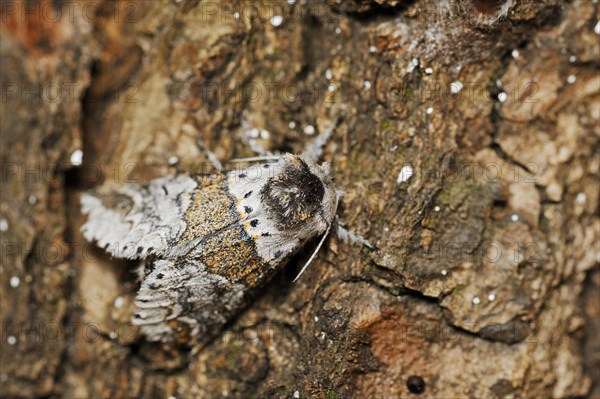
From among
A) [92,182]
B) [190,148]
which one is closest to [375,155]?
[190,148]

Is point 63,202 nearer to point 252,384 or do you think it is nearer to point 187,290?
point 187,290

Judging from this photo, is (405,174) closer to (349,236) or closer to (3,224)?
(349,236)

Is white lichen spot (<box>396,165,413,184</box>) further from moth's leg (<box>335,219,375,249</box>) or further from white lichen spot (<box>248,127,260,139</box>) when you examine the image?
white lichen spot (<box>248,127,260,139</box>)

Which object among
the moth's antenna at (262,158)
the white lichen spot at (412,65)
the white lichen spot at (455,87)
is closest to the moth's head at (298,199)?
the moth's antenna at (262,158)

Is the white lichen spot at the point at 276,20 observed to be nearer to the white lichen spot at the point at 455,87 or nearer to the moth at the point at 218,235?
the moth at the point at 218,235

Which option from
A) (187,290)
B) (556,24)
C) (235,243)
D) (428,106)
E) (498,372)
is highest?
(556,24)

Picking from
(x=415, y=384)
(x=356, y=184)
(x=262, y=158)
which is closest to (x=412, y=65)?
(x=356, y=184)

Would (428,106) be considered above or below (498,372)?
above
